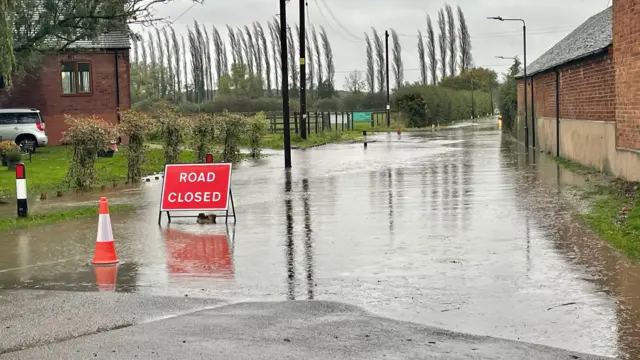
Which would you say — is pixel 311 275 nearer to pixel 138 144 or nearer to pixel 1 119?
pixel 138 144

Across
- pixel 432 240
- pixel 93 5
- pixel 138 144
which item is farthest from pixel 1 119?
pixel 432 240

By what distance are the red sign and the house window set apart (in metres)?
30.4

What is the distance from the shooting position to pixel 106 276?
33.2 ft

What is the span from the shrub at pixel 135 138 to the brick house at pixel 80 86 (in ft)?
65.1

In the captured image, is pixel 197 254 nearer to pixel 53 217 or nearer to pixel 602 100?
pixel 53 217

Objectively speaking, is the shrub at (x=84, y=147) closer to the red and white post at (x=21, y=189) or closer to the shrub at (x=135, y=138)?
the shrub at (x=135, y=138)

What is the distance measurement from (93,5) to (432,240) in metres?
23.9

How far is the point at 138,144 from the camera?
23828mm

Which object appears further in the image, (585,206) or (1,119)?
(1,119)

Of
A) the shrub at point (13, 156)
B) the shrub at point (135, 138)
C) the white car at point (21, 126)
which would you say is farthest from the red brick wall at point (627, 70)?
the white car at point (21, 126)

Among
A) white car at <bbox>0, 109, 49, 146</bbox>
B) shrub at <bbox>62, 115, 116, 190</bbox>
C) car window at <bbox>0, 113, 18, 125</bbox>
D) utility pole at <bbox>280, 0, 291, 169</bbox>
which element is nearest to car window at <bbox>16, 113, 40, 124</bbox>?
white car at <bbox>0, 109, 49, 146</bbox>

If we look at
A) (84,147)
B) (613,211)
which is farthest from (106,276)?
(84,147)

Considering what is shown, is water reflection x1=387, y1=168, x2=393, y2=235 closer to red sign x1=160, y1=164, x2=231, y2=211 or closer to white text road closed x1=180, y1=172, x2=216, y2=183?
red sign x1=160, y1=164, x2=231, y2=211

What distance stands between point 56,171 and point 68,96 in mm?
17515
